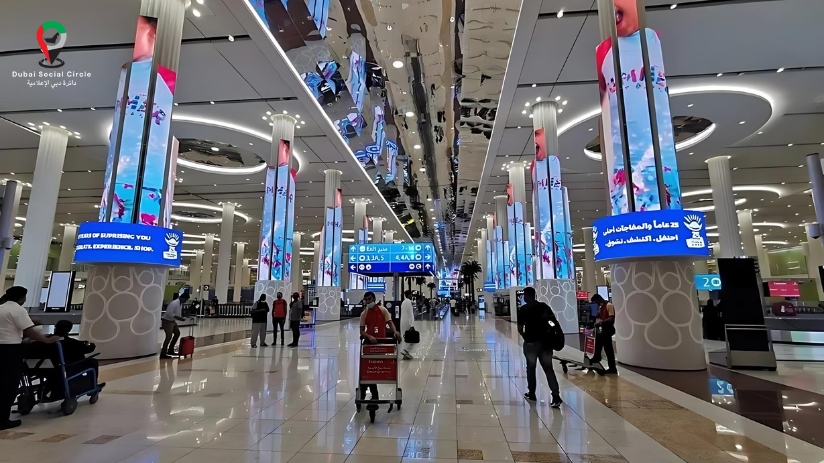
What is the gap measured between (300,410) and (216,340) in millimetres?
8956

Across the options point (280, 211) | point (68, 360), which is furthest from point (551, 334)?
point (280, 211)

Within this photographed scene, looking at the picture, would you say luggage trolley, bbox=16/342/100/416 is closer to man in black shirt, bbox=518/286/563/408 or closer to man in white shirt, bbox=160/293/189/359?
man in white shirt, bbox=160/293/189/359

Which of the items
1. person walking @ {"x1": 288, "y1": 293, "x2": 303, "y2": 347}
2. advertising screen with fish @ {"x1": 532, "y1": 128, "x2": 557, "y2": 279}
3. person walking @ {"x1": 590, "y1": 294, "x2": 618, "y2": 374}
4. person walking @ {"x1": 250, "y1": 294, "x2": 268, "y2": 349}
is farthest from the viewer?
advertising screen with fish @ {"x1": 532, "y1": 128, "x2": 557, "y2": 279}

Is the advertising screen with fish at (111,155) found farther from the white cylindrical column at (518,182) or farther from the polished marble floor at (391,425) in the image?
the white cylindrical column at (518,182)

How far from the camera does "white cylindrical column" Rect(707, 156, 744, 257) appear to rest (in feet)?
55.3

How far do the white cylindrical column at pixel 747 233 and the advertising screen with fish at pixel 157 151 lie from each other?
32880mm

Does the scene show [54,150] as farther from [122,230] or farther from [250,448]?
[250,448]

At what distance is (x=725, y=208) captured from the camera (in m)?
17.0

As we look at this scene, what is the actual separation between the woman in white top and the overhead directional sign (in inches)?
297

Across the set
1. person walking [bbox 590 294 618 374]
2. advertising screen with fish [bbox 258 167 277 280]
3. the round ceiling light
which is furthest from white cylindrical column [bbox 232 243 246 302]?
person walking [bbox 590 294 618 374]

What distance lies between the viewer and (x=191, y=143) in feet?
53.5

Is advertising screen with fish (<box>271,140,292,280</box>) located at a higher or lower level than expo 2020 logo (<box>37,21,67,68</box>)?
lower

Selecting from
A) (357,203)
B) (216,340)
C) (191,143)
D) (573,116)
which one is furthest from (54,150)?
(573,116)

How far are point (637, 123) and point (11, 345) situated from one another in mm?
9210
